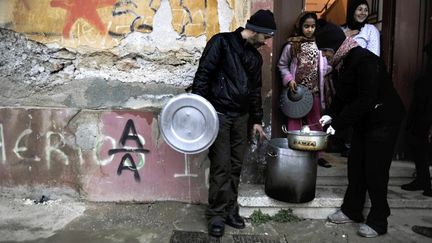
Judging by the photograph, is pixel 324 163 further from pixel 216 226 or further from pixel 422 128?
pixel 216 226

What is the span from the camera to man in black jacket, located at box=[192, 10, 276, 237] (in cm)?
369

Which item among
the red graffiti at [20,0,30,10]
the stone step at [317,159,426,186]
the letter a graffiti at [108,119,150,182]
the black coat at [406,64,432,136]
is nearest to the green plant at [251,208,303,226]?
the stone step at [317,159,426,186]

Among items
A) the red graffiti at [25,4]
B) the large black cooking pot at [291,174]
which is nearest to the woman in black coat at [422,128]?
the large black cooking pot at [291,174]

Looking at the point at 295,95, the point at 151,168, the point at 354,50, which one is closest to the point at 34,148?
the point at 151,168

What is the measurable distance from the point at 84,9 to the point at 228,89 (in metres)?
1.86

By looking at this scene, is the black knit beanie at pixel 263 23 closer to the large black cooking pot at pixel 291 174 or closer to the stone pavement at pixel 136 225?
the large black cooking pot at pixel 291 174

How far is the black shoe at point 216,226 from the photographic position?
12.6 feet

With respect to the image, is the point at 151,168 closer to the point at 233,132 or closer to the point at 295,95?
the point at 233,132

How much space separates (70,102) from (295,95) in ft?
7.92

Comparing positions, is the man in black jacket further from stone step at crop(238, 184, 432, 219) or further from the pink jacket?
the pink jacket

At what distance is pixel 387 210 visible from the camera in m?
3.87

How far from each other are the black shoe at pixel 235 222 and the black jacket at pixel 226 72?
1010 mm

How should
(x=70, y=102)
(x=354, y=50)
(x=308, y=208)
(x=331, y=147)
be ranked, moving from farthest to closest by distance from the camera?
(x=331, y=147) < (x=70, y=102) < (x=308, y=208) < (x=354, y=50)

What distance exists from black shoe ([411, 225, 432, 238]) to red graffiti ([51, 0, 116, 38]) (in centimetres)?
361
